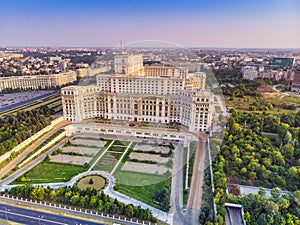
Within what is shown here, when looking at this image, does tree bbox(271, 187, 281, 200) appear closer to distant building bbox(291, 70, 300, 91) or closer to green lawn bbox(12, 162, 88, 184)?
green lawn bbox(12, 162, 88, 184)

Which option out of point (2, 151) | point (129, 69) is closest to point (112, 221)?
point (2, 151)

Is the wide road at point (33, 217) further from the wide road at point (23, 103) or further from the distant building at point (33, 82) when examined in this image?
the distant building at point (33, 82)

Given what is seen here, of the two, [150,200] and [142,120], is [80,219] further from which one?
[142,120]

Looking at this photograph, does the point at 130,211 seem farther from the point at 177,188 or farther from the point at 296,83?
the point at 296,83

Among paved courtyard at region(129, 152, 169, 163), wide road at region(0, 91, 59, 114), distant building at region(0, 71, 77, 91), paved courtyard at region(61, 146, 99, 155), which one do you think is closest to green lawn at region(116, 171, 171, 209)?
paved courtyard at region(129, 152, 169, 163)

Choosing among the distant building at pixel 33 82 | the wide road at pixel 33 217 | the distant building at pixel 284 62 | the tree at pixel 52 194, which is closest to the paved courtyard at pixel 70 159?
the tree at pixel 52 194

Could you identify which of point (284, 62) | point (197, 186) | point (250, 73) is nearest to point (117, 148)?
point (197, 186)
